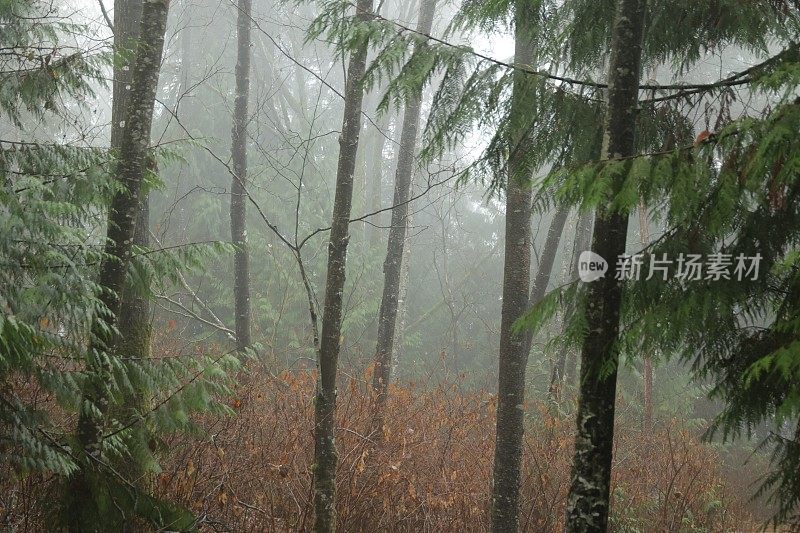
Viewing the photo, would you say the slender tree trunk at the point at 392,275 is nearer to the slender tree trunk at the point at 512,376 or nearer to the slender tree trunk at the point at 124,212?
the slender tree trunk at the point at 512,376

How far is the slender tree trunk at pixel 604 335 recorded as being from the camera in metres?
3.29

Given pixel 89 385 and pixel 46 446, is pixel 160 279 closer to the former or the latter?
pixel 89 385

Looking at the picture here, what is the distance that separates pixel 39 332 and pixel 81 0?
1594 inches

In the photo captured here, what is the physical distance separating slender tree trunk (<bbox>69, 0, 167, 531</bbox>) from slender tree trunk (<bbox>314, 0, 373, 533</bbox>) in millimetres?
1423

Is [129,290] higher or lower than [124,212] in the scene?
lower

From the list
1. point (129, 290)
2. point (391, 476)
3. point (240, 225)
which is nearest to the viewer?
point (129, 290)

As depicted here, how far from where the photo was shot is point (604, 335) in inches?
131

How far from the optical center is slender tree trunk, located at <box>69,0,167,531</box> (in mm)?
4355

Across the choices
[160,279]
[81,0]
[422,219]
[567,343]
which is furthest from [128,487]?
[81,0]

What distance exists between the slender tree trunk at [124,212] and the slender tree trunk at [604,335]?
286 centimetres

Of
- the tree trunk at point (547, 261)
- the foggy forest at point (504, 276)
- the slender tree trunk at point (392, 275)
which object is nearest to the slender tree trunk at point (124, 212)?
the foggy forest at point (504, 276)

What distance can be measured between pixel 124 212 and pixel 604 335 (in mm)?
3273

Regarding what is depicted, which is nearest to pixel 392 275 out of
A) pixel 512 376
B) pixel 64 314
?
pixel 512 376

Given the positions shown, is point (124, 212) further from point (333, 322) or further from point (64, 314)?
point (333, 322)
